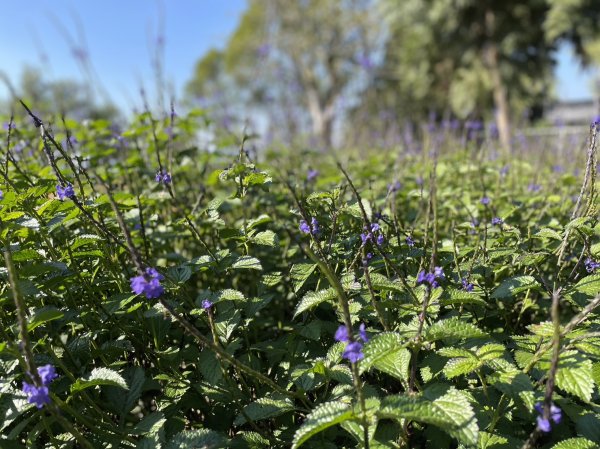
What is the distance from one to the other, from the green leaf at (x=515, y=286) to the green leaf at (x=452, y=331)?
0.25m

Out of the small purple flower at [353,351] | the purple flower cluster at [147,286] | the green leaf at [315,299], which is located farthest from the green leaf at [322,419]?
the purple flower cluster at [147,286]

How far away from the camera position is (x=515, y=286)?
1348 millimetres

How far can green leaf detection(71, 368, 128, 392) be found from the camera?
116 cm

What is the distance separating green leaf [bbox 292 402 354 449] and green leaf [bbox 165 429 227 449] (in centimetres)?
23

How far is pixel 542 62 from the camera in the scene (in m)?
14.1

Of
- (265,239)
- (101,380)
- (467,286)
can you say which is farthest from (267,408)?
(467,286)

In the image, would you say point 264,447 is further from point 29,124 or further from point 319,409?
point 29,124

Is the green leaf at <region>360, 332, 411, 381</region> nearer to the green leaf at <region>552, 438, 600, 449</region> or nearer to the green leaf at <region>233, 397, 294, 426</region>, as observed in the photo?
the green leaf at <region>233, 397, 294, 426</region>

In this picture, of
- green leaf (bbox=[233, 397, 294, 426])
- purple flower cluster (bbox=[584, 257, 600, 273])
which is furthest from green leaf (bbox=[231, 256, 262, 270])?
purple flower cluster (bbox=[584, 257, 600, 273])

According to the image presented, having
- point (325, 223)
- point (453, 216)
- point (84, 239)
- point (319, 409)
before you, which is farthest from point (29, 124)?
point (319, 409)

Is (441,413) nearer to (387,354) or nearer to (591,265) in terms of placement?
(387,354)

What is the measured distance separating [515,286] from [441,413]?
20.5 inches

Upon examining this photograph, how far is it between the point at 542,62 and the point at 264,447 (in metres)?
15.7

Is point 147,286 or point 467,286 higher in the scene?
point 147,286
